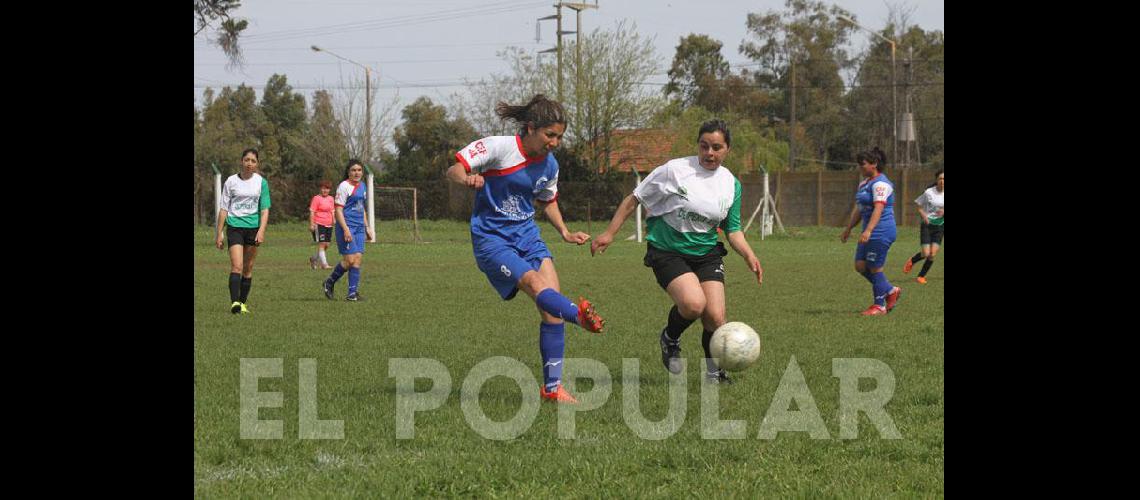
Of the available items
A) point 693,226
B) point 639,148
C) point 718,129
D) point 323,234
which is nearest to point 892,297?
point 693,226

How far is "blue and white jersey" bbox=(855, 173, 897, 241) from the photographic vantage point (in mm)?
13586

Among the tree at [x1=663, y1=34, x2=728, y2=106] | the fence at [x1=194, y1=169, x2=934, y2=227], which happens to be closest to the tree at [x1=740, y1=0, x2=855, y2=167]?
the tree at [x1=663, y1=34, x2=728, y2=106]

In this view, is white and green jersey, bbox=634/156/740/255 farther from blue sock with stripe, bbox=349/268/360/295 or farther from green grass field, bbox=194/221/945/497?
blue sock with stripe, bbox=349/268/360/295

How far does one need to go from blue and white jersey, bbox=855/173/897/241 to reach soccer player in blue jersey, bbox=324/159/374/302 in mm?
6482

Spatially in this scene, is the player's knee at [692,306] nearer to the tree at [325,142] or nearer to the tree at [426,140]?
the tree at [426,140]

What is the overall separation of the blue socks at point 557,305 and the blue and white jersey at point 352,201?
9256mm

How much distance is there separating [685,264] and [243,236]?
23.0 ft

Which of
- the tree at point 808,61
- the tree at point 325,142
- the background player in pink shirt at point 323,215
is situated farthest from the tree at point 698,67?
the background player in pink shirt at point 323,215

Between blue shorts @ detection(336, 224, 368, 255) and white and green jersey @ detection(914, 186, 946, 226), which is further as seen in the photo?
white and green jersey @ detection(914, 186, 946, 226)

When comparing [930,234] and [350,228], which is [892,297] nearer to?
[930,234]

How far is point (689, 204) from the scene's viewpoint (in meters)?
8.21

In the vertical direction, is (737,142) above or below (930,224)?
above
